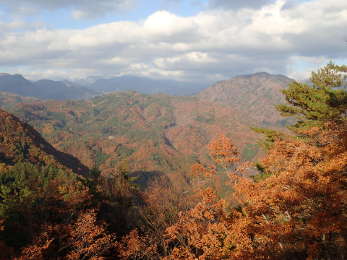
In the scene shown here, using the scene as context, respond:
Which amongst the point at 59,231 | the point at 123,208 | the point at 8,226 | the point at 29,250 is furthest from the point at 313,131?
the point at 8,226

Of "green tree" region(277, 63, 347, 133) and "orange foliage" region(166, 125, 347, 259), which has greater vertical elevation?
"green tree" region(277, 63, 347, 133)

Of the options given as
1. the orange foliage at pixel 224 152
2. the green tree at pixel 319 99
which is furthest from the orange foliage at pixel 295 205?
the green tree at pixel 319 99

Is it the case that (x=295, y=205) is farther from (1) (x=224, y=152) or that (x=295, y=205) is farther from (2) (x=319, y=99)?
(2) (x=319, y=99)

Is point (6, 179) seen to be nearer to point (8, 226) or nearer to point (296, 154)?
point (8, 226)

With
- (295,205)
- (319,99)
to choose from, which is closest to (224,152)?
(295,205)

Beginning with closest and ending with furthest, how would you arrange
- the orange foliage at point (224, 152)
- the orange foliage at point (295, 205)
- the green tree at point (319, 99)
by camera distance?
1. the orange foliage at point (295, 205)
2. the orange foliage at point (224, 152)
3. the green tree at point (319, 99)

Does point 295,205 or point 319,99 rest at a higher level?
point 319,99

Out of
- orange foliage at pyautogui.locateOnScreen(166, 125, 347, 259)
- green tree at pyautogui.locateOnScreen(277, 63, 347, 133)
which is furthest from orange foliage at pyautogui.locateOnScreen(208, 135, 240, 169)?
green tree at pyautogui.locateOnScreen(277, 63, 347, 133)

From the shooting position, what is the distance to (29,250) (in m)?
24.5

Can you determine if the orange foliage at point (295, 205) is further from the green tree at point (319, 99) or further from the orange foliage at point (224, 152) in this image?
the green tree at point (319, 99)

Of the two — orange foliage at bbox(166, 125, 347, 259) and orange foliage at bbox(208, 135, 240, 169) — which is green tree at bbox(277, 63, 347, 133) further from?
orange foliage at bbox(208, 135, 240, 169)

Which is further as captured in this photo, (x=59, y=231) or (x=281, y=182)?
(x=59, y=231)

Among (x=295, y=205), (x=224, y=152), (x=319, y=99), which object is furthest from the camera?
(x=319, y=99)

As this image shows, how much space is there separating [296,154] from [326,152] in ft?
7.65
